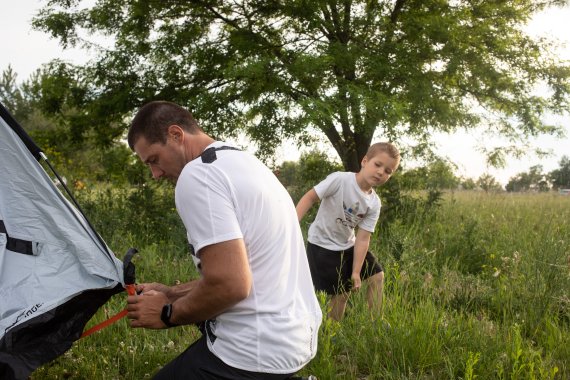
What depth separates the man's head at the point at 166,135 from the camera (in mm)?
2217

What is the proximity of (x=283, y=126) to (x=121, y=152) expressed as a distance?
510 centimetres

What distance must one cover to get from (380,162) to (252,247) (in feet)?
9.79

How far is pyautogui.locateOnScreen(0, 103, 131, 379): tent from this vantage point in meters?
2.56

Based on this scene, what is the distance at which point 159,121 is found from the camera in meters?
2.21

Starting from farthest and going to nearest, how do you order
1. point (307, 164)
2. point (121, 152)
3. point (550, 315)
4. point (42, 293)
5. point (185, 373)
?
point (121, 152)
point (307, 164)
point (550, 315)
point (42, 293)
point (185, 373)

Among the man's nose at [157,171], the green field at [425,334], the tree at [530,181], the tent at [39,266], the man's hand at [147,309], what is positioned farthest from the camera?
the tree at [530,181]

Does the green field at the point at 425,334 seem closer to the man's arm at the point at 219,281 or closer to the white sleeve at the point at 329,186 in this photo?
the white sleeve at the point at 329,186

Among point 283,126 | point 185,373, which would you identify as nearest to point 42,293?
point 185,373

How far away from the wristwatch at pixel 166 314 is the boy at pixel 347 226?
101 inches

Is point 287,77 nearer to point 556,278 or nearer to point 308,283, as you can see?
point 556,278

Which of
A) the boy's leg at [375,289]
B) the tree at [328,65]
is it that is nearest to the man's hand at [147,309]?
the boy's leg at [375,289]

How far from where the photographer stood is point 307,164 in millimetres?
12984

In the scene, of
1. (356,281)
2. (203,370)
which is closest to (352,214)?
(356,281)

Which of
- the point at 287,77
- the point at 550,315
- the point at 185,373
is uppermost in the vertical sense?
the point at 287,77
